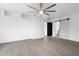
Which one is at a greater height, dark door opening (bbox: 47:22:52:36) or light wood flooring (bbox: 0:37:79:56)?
dark door opening (bbox: 47:22:52:36)

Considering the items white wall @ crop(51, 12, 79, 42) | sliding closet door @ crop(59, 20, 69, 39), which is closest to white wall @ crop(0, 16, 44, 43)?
sliding closet door @ crop(59, 20, 69, 39)

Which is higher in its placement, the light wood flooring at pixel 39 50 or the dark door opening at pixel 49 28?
the dark door opening at pixel 49 28

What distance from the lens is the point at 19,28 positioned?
645cm

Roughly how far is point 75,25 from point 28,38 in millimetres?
4188

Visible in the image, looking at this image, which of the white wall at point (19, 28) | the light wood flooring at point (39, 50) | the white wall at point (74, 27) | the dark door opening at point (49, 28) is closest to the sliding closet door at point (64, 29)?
the white wall at point (74, 27)

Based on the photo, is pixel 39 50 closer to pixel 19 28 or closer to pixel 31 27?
pixel 19 28

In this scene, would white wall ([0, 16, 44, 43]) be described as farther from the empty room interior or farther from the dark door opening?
the dark door opening

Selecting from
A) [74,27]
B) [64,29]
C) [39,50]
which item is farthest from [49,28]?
[39,50]

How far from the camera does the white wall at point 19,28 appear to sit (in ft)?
17.9

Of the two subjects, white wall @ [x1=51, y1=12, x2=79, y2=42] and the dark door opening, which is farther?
the dark door opening

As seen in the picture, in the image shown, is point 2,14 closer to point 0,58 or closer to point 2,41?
point 2,41

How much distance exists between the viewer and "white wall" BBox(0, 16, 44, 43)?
5.47 metres

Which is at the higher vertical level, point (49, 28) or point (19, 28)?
point (19, 28)

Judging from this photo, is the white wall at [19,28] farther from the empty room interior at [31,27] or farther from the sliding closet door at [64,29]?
the sliding closet door at [64,29]
